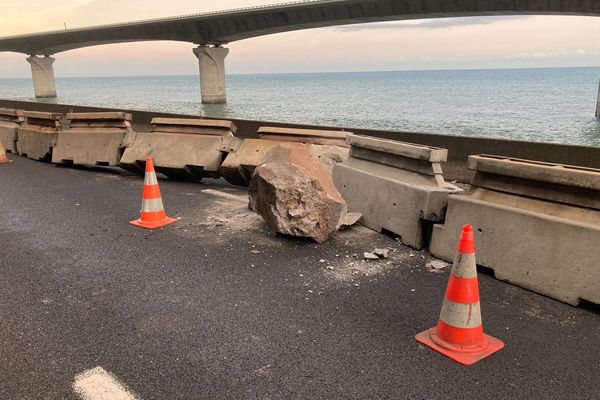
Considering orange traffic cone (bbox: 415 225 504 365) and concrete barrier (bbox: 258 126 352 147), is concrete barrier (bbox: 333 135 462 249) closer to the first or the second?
concrete barrier (bbox: 258 126 352 147)

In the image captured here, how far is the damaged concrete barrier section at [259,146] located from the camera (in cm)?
812

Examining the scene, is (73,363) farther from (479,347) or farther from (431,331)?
(479,347)

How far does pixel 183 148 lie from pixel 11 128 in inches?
265

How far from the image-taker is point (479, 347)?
A: 3.38m

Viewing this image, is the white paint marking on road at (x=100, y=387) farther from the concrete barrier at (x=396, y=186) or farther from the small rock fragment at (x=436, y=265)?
the concrete barrier at (x=396, y=186)

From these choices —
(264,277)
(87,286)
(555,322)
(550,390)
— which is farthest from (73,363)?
(555,322)

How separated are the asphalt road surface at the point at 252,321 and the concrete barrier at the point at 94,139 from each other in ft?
13.1

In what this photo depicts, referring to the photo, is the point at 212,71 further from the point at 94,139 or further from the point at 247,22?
the point at 94,139

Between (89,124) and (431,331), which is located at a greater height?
(89,124)

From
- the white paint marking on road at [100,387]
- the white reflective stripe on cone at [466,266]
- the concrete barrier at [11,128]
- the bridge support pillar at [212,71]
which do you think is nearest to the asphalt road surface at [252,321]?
the white paint marking on road at [100,387]

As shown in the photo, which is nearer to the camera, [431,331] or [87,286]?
[431,331]

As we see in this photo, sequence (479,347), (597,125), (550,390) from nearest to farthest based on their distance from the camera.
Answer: (550,390)
(479,347)
(597,125)

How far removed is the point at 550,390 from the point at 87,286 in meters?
3.92

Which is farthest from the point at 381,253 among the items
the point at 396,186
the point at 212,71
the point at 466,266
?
the point at 212,71
